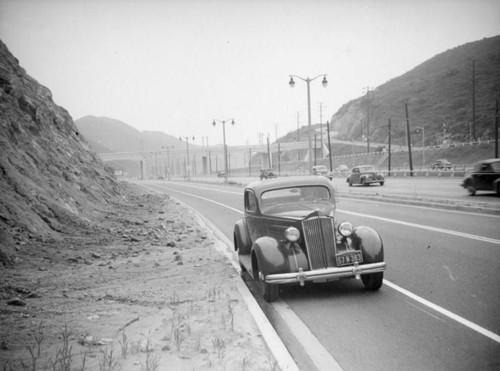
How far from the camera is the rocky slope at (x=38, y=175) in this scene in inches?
352

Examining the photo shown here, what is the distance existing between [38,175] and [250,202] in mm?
7547

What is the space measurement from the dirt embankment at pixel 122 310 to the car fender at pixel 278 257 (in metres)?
0.64

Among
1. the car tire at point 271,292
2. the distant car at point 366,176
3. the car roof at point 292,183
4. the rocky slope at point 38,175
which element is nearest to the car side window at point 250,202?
the car roof at point 292,183

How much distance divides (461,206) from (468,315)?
1015cm

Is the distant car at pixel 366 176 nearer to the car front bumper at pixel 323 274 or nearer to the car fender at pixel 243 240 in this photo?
the car fender at pixel 243 240

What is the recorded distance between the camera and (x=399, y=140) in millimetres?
99188

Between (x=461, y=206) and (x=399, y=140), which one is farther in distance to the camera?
(x=399, y=140)

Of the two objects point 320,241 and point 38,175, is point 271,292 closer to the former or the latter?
point 320,241

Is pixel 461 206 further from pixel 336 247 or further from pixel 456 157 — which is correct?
pixel 456 157

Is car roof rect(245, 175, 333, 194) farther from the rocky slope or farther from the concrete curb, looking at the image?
the rocky slope

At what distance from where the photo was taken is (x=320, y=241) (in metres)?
5.79

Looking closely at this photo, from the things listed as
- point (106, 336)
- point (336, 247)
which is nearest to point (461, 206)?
point (336, 247)

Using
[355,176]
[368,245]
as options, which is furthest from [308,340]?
[355,176]

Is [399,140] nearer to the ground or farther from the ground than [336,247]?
farther from the ground
